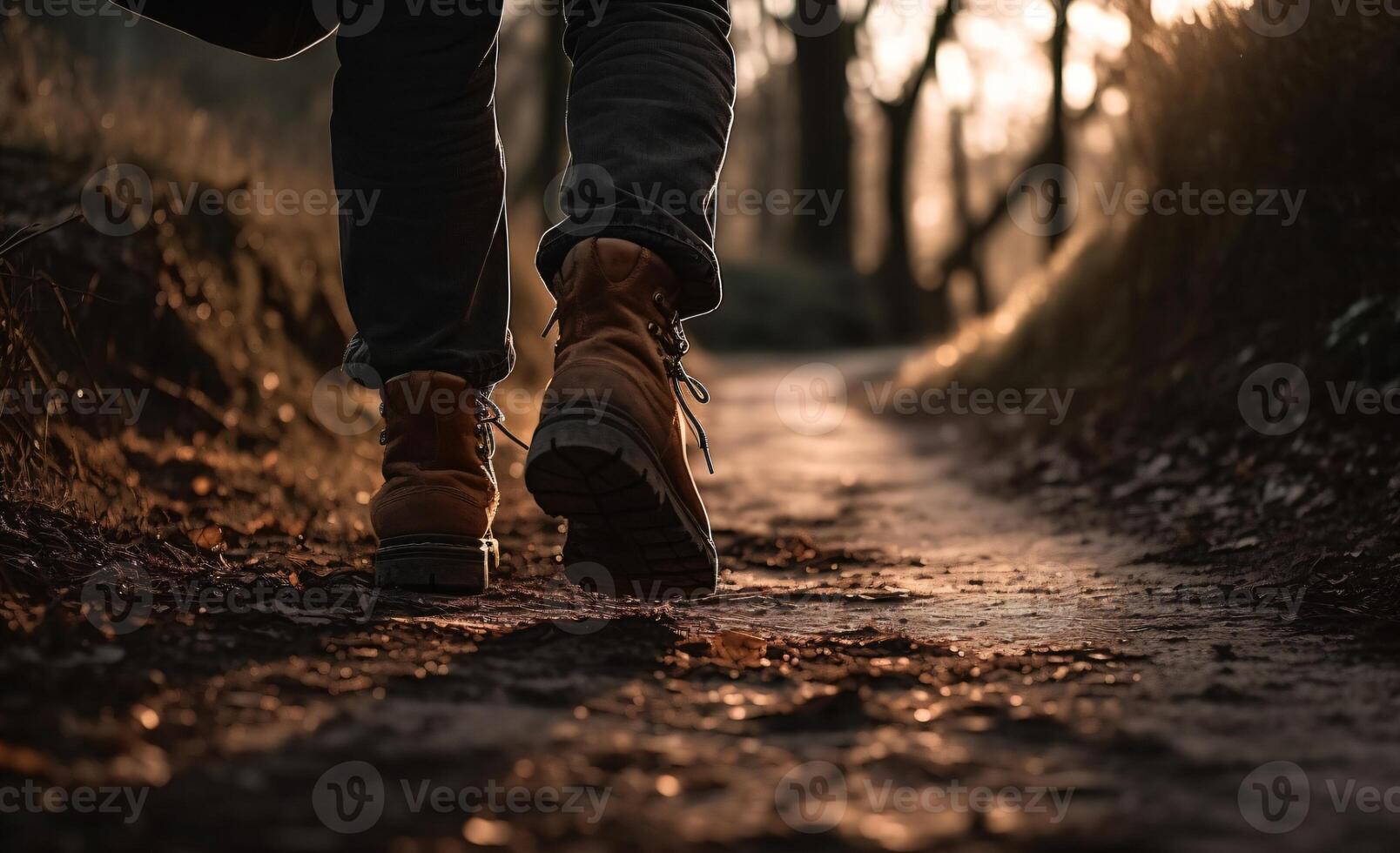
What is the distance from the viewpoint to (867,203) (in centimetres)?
3331

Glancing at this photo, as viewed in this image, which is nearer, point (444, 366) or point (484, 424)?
point (444, 366)

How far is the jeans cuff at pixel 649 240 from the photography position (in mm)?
1589

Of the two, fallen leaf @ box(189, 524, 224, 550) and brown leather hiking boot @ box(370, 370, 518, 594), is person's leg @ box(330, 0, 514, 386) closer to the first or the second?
brown leather hiking boot @ box(370, 370, 518, 594)

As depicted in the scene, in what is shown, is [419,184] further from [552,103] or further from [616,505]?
[552,103]

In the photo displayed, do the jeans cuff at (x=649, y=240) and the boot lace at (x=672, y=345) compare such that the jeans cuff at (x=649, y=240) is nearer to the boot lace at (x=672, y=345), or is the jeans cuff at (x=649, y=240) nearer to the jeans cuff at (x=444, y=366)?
the boot lace at (x=672, y=345)

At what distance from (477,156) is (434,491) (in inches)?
20.5

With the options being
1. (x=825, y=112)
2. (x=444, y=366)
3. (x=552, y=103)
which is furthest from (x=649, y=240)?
(x=825, y=112)

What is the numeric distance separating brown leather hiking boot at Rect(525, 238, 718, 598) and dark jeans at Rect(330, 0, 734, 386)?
6 centimetres

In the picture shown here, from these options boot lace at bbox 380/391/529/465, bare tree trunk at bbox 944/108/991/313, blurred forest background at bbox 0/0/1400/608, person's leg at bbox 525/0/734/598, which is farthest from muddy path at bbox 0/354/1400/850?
bare tree trunk at bbox 944/108/991/313

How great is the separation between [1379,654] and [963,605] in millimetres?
608

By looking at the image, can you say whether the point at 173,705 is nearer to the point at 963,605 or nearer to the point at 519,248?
the point at 963,605

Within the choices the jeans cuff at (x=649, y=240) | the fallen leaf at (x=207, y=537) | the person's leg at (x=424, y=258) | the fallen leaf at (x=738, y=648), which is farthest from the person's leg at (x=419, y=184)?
the fallen leaf at (x=738, y=648)

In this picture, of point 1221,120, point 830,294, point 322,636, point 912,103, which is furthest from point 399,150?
point 830,294

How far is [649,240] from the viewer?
1.60 meters
